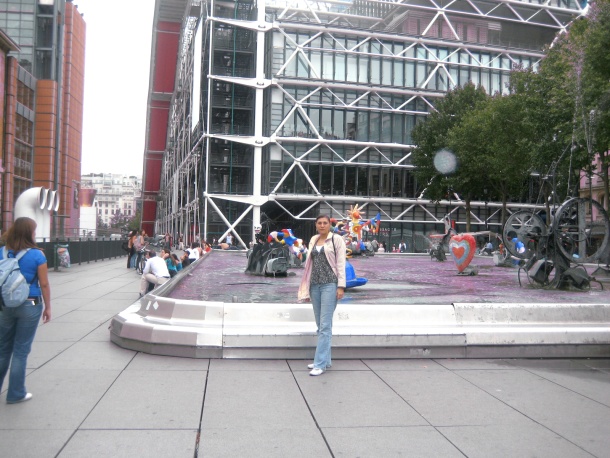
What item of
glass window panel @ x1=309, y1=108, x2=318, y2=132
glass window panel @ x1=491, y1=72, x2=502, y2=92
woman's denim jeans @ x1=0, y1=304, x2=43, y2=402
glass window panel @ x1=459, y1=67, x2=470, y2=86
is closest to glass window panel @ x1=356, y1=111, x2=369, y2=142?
glass window panel @ x1=309, y1=108, x2=318, y2=132

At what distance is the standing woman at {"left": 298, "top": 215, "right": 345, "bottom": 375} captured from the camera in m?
7.15

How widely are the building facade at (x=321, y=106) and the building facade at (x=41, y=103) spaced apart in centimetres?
1508

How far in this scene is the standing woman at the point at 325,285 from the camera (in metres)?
7.15

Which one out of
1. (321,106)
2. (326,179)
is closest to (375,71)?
(321,106)

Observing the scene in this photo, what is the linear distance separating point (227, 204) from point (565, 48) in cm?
3184

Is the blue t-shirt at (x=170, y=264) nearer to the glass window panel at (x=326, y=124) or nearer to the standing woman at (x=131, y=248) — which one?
the standing woman at (x=131, y=248)

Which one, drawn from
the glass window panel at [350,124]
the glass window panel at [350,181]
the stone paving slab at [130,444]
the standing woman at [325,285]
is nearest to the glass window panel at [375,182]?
→ the glass window panel at [350,181]

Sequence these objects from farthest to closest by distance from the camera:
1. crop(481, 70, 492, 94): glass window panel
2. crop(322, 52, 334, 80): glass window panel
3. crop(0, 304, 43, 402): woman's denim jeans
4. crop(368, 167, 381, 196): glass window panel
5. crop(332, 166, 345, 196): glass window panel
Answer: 1. crop(481, 70, 492, 94): glass window panel
2. crop(368, 167, 381, 196): glass window panel
3. crop(332, 166, 345, 196): glass window panel
4. crop(322, 52, 334, 80): glass window panel
5. crop(0, 304, 43, 402): woman's denim jeans

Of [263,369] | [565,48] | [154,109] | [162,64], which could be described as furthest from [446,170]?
[154,109]

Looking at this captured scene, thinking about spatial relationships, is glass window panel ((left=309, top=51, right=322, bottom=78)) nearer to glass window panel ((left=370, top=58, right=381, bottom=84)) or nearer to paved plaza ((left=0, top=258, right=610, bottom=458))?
glass window panel ((left=370, top=58, right=381, bottom=84))

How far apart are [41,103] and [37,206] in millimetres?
42614

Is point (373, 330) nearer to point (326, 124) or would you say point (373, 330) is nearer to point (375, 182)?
point (326, 124)

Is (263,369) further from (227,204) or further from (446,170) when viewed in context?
(227,204)

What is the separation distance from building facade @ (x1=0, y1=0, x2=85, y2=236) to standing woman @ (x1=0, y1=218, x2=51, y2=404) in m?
46.4
